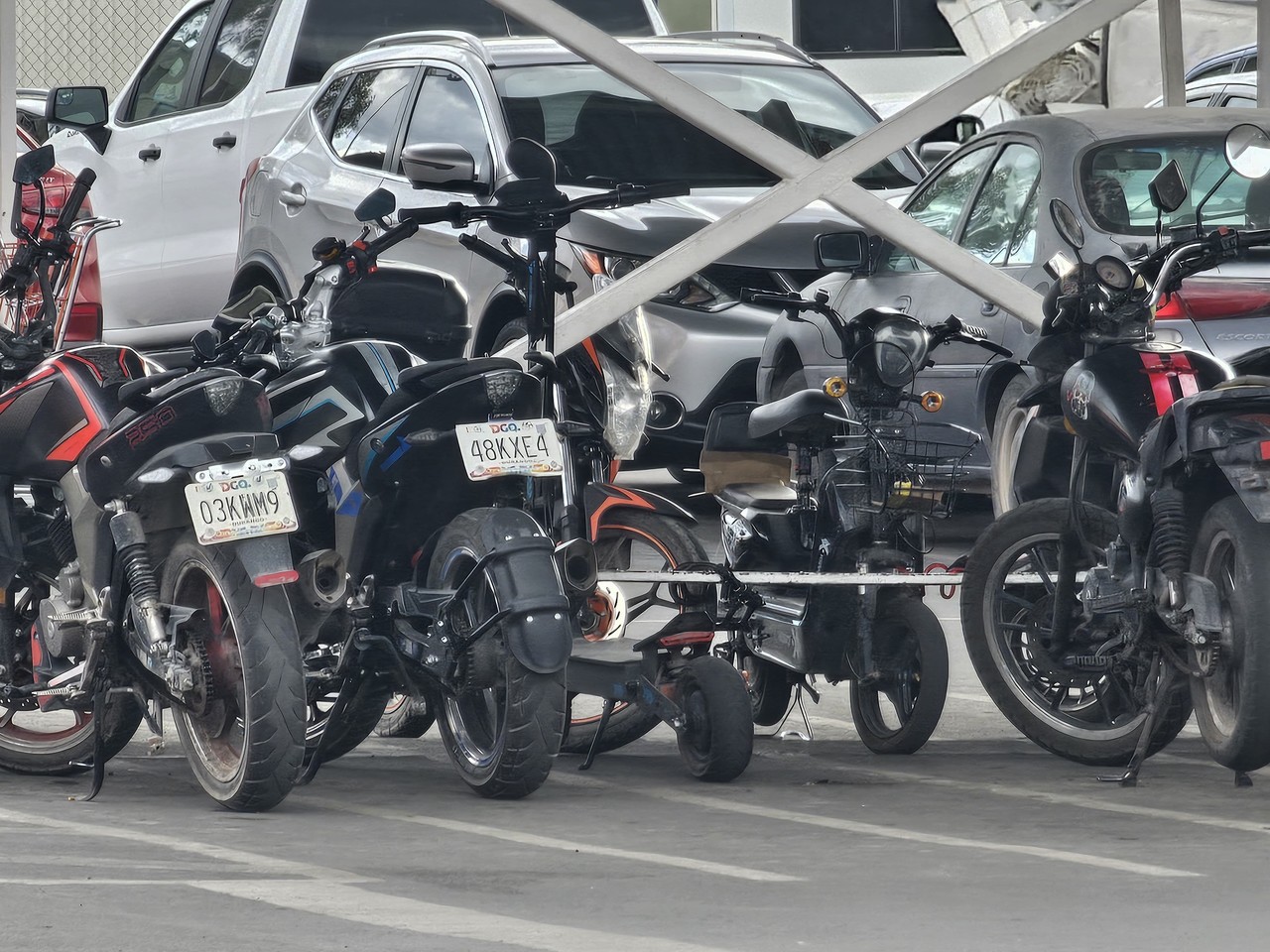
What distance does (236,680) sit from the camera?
6504 mm

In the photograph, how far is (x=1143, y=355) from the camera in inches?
265

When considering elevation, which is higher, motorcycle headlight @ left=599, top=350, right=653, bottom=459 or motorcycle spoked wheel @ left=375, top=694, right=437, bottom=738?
motorcycle headlight @ left=599, top=350, right=653, bottom=459

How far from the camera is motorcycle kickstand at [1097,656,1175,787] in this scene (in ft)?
21.3

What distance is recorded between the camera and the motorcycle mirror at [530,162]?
281 inches

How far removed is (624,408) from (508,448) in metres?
0.75

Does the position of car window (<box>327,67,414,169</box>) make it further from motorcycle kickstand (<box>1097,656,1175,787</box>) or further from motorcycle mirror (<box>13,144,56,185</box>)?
motorcycle kickstand (<box>1097,656,1175,787</box>)

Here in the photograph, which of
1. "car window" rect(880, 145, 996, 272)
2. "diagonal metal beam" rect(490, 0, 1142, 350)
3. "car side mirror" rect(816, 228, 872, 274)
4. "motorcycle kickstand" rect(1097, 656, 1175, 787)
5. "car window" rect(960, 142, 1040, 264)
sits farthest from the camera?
"car window" rect(880, 145, 996, 272)

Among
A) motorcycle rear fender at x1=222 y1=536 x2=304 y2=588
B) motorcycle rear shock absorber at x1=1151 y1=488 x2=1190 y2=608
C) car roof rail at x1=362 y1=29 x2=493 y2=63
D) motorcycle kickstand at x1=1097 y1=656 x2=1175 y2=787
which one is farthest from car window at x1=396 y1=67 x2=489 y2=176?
motorcycle rear shock absorber at x1=1151 y1=488 x2=1190 y2=608

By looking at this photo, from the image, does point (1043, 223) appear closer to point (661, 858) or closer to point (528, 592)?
point (528, 592)

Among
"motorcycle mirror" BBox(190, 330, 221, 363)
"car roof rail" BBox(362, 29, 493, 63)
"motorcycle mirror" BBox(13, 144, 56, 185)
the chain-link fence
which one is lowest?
"motorcycle mirror" BBox(190, 330, 221, 363)

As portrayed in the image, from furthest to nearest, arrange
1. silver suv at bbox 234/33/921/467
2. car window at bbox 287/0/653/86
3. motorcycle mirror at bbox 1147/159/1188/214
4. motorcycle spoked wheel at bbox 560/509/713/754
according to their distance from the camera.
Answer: car window at bbox 287/0/653/86
silver suv at bbox 234/33/921/467
motorcycle spoked wheel at bbox 560/509/713/754
motorcycle mirror at bbox 1147/159/1188/214

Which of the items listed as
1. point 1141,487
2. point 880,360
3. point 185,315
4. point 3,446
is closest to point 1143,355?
point 1141,487

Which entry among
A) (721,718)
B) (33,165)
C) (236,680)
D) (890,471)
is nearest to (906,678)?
(890,471)

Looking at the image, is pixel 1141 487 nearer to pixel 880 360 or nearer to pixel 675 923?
pixel 880 360
